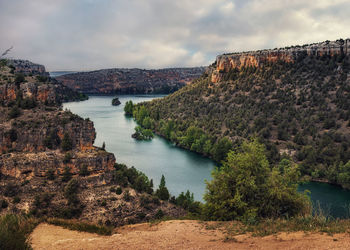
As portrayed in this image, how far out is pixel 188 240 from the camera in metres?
11.3

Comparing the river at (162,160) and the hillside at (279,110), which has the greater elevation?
the hillside at (279,110)

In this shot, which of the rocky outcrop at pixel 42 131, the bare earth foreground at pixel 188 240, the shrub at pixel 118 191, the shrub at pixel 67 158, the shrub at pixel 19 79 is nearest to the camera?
the bare earth foreground at pixel 188 240

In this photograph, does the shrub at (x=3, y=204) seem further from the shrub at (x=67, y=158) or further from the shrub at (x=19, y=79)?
the shrub at (x=19, y=79)

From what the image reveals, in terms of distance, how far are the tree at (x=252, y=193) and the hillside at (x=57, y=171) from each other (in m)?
11.7

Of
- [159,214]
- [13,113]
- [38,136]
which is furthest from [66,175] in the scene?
[159,214]

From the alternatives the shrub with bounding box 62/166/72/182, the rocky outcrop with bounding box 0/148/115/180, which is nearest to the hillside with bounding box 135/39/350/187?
the rocky outcrop with bounding box 0/148/115/180

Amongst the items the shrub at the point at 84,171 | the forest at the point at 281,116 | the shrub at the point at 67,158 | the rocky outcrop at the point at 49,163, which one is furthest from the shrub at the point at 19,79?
the forest at the point at 281,116

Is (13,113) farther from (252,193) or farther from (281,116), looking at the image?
(281,116)

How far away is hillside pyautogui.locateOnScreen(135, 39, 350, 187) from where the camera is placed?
148ft

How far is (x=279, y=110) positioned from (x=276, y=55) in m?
18.8

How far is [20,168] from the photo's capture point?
28.5 meters

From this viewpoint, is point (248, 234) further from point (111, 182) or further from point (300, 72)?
point (300, 72)

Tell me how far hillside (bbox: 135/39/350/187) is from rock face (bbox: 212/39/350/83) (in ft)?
0.64

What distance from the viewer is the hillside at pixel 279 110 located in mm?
45125
